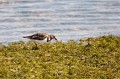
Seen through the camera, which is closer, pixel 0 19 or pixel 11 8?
pixel 0 19

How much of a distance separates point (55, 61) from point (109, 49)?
10.3ft

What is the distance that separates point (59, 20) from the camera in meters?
30.1

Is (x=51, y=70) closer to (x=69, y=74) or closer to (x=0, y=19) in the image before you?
(x=69, y=74)

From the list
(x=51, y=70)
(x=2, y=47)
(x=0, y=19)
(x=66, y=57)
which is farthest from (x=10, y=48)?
(x=0, y=19)

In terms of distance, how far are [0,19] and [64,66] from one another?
15.8 metres

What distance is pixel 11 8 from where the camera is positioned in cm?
3784

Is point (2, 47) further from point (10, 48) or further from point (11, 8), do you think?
point (11, 8)

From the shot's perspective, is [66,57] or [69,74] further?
[66,57]

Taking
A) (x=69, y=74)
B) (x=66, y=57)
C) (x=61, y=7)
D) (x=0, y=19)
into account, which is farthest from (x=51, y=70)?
(x=61, y=7)

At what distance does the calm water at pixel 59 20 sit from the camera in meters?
24.4

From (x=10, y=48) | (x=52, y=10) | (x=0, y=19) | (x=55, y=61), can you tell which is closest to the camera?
(x=55, y=61)

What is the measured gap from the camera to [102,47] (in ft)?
60.3

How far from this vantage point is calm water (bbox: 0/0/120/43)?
24.4m

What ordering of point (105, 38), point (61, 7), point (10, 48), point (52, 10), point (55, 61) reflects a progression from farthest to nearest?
point (61, 7)
point (52, 10)
point (105, 38)
point (10, 48)
point (55, 61)
